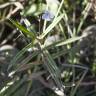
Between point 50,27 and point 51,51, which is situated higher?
point 50,27

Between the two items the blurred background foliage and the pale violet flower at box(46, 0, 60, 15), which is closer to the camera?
the blurred background foliage

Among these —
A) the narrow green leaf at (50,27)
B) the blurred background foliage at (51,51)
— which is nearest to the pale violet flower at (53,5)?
the blurred background foliage at (51,51)

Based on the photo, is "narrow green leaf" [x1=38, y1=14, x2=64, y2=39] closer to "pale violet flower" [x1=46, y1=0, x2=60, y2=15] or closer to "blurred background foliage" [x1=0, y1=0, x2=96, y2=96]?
"blurred background foliage" [x1=0, y1=0, x2=96, y2=96]

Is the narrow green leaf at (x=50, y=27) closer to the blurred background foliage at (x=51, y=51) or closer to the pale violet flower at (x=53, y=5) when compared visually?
the blurred background foliage at (x=51, y=51)

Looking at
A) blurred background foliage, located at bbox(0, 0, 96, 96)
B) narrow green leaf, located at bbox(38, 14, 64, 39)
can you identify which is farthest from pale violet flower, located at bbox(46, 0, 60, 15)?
narrow green leaf, located at bbox(38, 14, 64, 39)

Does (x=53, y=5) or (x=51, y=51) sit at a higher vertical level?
(x=53, y=5)

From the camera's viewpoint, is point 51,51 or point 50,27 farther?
point 51,51

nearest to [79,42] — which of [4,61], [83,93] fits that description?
[83,93]

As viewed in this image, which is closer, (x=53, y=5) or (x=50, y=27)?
(x=50, y=27)
